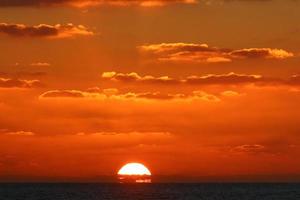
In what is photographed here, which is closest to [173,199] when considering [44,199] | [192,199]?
[192,199]

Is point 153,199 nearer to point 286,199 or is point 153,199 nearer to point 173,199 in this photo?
point 173,199

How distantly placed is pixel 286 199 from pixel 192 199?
636 inches

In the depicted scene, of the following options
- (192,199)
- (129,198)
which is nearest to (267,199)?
(192,199)

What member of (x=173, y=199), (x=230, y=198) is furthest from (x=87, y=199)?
(x=230, y=198)

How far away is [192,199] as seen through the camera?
452 feet

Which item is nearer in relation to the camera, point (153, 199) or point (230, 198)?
point (153, 199)

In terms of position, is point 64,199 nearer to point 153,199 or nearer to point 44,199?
point 44,199

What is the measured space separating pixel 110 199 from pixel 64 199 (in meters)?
8.26

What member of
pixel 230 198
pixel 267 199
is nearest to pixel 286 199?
pixel 267 199

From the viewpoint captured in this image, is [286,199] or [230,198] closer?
[286,199]

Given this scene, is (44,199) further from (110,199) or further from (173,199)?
(173,199)

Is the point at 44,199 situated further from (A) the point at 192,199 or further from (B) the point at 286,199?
(B) the point at 286,199

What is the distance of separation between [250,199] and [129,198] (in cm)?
2143

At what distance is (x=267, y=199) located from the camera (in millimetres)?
136375
